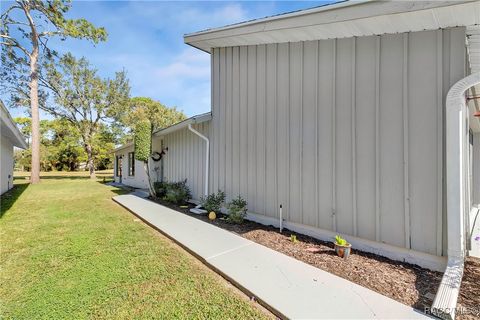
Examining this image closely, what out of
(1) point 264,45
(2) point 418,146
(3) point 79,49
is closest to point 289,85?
(1) point 264,45

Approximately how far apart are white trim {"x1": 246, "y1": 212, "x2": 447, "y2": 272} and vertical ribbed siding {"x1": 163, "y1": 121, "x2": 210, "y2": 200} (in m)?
3.58

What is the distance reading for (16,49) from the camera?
16859 millimetres

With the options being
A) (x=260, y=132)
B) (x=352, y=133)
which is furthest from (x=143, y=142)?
(x=352, y=133)

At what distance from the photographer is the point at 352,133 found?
13.1ft

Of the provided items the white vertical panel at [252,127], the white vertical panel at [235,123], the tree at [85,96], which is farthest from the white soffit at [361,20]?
the tree at [85,96]

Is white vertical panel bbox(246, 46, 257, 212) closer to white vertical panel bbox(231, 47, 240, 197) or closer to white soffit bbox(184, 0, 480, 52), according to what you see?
white vertical panel bbox(231, 47, 240, 197)

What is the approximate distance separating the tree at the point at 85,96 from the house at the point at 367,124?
65.7 feet

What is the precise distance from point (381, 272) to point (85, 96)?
82.4 ft

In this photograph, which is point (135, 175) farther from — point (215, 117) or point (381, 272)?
point (381, 272)

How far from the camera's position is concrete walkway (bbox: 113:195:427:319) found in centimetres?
236

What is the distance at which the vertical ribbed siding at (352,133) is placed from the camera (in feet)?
10.8

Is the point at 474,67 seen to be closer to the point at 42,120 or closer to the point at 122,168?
the point at 122,168

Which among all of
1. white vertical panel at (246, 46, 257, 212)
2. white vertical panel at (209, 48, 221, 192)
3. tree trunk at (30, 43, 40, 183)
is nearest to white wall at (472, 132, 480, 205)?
white vertical panel at (246, 46, 257, 212)

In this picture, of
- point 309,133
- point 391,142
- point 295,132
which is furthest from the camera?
point 295,132
